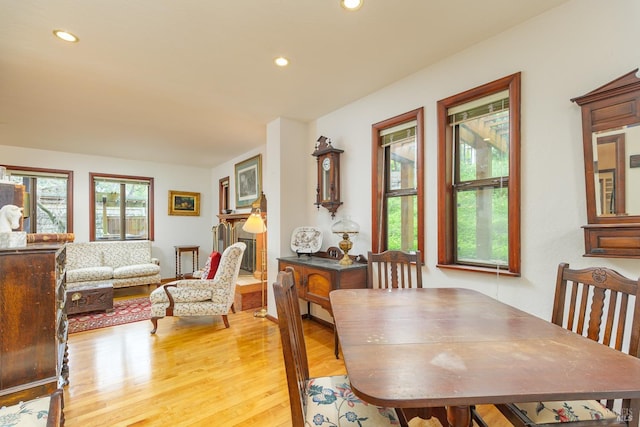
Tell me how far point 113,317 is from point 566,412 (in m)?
4.49

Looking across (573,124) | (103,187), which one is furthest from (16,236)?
(103,187)

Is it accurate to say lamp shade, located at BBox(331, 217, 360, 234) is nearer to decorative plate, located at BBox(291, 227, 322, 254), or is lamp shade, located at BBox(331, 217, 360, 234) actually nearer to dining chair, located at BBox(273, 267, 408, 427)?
decorative plate, located at BBox(291, 227, 322, 254)

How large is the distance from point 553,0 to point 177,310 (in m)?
4.14

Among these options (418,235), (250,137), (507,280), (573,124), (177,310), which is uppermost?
(250,137)

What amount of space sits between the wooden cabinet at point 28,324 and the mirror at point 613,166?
2.89 meters

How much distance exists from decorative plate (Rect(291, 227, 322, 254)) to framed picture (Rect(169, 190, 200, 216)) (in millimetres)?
3901

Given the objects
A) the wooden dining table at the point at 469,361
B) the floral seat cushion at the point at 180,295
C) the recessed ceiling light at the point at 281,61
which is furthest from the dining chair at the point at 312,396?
the floral seat cushion at the point at 180,295

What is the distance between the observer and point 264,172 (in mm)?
4906

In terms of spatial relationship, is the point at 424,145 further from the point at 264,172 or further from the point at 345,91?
the point at 264,172

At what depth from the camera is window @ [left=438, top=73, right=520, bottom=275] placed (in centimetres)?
198

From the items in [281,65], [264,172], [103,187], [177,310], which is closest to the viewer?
[281,65]

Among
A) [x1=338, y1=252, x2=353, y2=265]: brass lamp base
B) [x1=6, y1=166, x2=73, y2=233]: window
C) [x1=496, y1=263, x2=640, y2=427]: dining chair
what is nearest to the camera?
[x1=496, y1=263, x2=640, y2=427]: dining chair

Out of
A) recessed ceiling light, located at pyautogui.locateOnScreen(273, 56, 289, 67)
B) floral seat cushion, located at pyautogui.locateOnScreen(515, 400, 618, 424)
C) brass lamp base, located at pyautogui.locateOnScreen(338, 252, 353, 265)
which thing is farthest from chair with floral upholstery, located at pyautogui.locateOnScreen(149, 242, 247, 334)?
floral seat cushion, located at pyautogui.locateOnScreen(515, 400, 618, 424)

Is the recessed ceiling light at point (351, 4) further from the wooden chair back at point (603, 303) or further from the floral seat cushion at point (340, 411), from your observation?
the floral seat cushion at point (340, 411)
